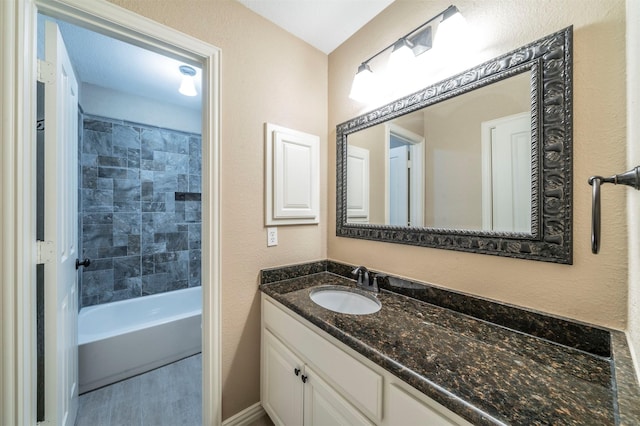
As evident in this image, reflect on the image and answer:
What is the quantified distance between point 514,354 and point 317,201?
1276mm

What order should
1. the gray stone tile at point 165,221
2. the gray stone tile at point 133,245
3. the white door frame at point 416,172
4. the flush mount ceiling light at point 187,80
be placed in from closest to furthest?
1. the white door frame at point 416,172
2. the flush mount ceiling light at point 187,80
3. the gray stone tile at point 133,245
4. the gray stone tile at point 165,221

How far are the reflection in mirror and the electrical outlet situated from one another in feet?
1.90

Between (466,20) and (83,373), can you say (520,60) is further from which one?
(83,373)

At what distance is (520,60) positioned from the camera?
2.99ft

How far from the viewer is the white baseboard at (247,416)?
1375mm

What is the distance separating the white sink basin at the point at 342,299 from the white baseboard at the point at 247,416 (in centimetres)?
78

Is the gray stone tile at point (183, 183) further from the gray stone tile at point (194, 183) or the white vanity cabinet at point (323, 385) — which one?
the white vanity cabinet at point (323, 385)

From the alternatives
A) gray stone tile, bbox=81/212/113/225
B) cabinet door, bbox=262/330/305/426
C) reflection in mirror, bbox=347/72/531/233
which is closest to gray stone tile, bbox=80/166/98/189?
gray stone tile, bbox=81/212/113/225

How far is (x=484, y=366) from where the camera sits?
70 cm

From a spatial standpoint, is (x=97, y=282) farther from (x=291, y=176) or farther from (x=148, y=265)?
(x=291, y=176)

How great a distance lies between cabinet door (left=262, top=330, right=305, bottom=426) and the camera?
114 cm

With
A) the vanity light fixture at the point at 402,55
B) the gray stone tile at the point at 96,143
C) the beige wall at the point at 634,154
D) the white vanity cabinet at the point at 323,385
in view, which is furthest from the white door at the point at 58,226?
the beige wall at the point at 634,154

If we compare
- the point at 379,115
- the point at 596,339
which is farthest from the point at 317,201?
the point at 596,339

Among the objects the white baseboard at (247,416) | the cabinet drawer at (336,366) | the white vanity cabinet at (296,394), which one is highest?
the cabinet drawer at (336,366)
